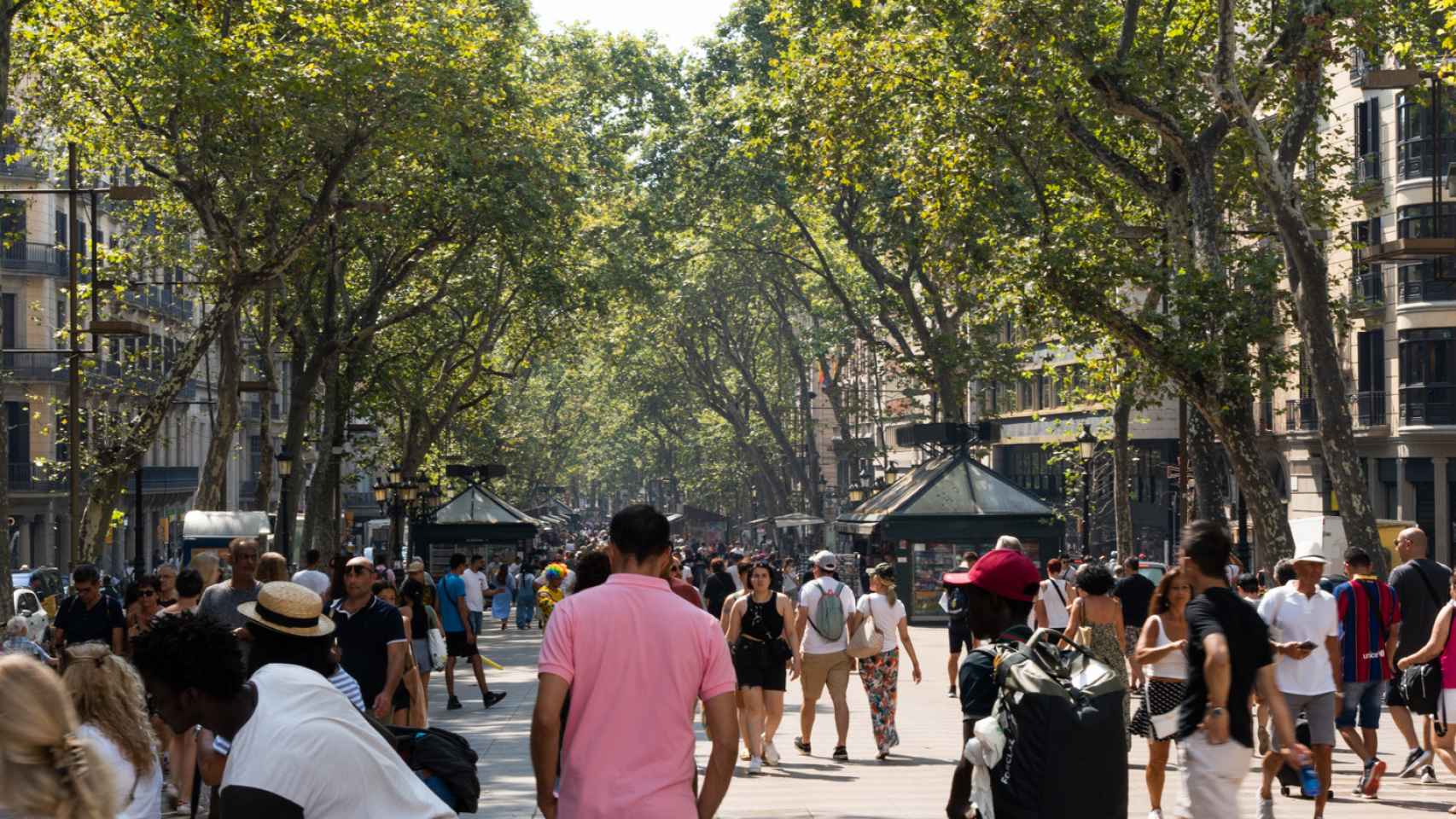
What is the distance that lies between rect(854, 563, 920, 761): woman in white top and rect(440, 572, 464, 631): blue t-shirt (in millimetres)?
6804

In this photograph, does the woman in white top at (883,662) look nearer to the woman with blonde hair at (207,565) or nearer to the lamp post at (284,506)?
the woman with blonde hair at (207,565)

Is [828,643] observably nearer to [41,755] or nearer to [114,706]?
[114,706]

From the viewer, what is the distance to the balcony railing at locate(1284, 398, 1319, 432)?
4900 cm

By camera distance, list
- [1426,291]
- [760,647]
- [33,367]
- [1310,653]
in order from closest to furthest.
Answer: [1310,653] → [760,647] → [1426,291] → [33,367]

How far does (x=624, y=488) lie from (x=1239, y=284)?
13127 cm

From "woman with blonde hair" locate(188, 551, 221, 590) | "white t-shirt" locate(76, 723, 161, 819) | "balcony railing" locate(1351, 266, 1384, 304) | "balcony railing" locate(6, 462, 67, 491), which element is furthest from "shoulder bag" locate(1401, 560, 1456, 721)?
"balcony railing" locate(6, 462, 67, 491)

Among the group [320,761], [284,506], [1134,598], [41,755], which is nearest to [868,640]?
[1134,598]

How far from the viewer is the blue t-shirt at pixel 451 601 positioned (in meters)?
22.3

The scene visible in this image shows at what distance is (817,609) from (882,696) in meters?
0.83

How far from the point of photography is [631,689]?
19.9ft

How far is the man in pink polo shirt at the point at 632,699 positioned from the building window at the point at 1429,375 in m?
39.7

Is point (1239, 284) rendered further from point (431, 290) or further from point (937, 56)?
point (431, 290)

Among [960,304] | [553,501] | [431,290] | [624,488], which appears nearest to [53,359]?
[431,290]

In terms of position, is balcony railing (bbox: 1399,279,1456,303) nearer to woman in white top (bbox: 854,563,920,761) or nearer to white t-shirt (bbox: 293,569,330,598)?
woman in white top (bbox: 854,563,920,761)
